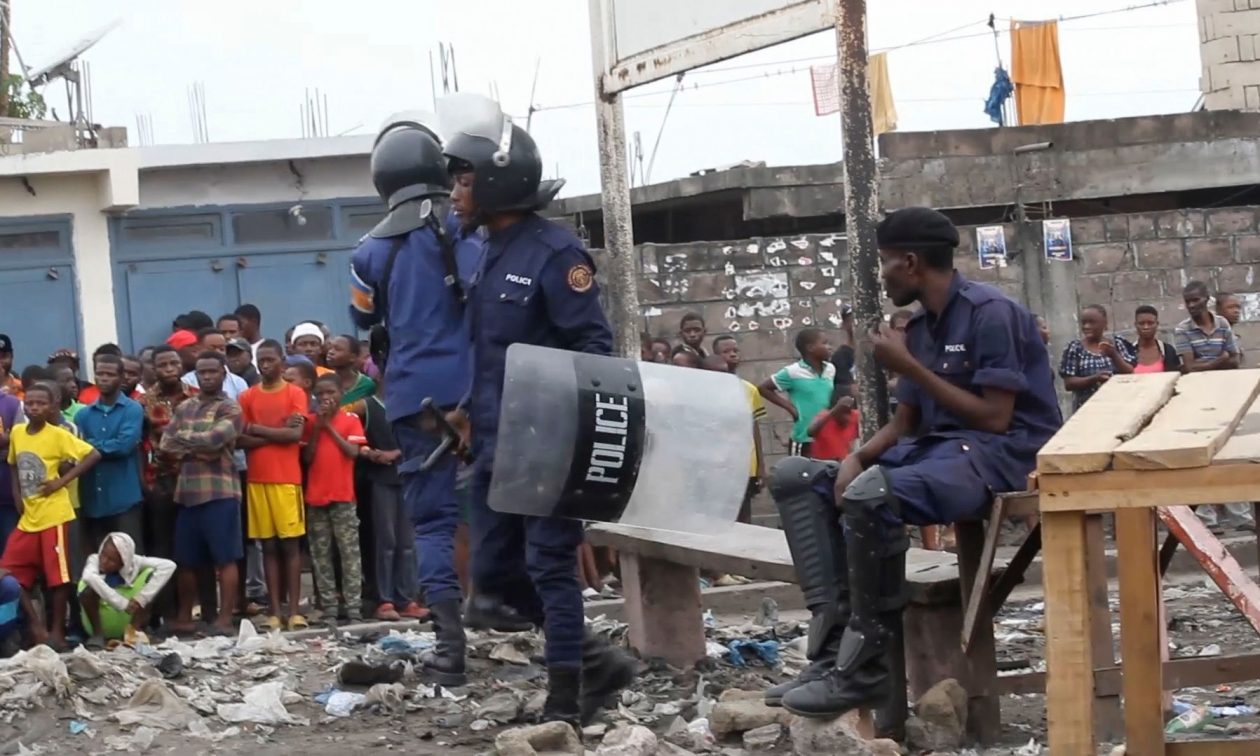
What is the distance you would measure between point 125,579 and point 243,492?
101 cm

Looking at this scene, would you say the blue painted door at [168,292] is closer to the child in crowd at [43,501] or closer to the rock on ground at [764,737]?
the child in crowd at [43,501]

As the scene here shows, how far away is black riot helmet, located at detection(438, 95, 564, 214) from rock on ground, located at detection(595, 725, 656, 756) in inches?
68.3

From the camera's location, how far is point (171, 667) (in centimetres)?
709

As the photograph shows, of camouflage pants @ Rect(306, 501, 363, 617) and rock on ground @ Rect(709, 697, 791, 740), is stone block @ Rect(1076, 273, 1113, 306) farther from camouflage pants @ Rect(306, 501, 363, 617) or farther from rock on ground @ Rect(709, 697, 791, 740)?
rock on ground @ Rect(709, 697, 791, 740)

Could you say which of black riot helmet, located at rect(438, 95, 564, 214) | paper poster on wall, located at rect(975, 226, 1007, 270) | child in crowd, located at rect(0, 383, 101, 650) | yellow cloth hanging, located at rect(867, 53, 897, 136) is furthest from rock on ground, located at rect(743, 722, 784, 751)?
yellow cloth hanging, located at rect(867, 53, 897, 136)

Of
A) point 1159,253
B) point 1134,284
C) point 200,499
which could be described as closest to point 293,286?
point 1134,284

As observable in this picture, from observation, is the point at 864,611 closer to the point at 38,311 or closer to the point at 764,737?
the point at 764,737

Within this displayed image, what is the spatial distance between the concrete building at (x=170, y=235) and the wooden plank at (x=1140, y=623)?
14.7m

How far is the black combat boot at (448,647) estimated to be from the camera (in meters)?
6.61

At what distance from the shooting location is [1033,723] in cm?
615

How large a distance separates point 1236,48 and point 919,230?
59.4ft

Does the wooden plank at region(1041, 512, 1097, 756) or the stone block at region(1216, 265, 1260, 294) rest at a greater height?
the stone block at region(1216, 265, 1260, 294)

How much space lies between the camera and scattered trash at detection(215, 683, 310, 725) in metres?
6.29

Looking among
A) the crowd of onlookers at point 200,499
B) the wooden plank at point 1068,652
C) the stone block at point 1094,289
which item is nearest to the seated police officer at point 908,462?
the wooden plank at point 1068,652
